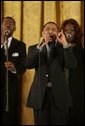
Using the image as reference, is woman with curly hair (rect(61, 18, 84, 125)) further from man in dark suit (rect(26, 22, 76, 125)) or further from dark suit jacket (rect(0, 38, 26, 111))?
dark suit jacket (rect(0, 38, 26, 111))

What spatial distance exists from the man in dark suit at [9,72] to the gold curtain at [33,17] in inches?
8.8

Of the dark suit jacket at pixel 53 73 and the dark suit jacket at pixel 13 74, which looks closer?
the dark suit jacket at pixel 53 73

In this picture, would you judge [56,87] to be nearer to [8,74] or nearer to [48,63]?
[48,63]

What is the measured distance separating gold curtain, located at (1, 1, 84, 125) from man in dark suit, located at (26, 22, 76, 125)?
1.52 ft

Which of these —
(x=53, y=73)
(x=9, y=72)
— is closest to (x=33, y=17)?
(x=9, y=72)

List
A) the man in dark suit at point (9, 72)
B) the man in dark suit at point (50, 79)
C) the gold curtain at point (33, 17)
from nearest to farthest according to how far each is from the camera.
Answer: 1. the man in dark suit at point (50, 79)
2. the man in dark suit at point (9, 72)
3. the gold curtain at point (33, 17)

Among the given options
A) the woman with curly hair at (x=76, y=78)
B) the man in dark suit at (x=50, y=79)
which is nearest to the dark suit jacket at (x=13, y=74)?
the man in dark suit at (x=50, y=79)

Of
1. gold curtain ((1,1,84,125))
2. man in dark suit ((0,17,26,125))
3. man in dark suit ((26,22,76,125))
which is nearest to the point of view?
man in dark suit ((26,22,76,125))

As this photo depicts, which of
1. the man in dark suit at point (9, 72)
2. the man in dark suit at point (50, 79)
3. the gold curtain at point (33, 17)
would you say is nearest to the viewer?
the man in dark suit at point (50, 79)

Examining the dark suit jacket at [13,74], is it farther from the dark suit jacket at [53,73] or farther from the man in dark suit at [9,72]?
the dark suit jacket at [53,73]

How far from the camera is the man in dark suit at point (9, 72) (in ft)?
9.14

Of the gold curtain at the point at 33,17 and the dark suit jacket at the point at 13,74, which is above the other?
the gold curtain at the point at 33,17

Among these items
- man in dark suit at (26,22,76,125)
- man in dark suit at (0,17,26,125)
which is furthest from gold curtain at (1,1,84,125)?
man in dark suit at (26,22,76,125)

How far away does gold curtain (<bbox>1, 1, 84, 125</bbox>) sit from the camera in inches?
122
